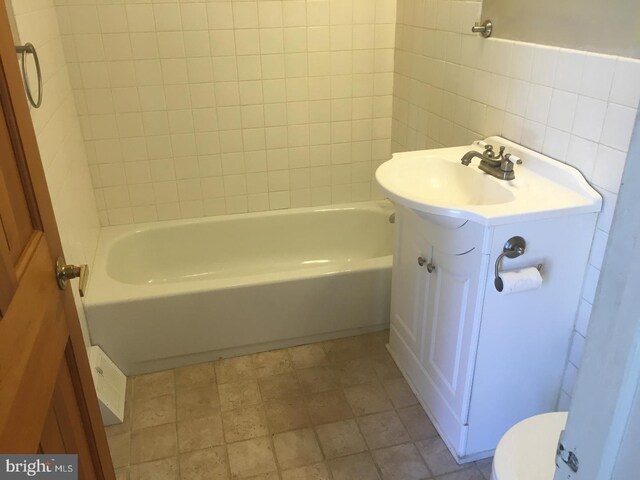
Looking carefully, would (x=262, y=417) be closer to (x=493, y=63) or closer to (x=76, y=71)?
(x=493, y=63)

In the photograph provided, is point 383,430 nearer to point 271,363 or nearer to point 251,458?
point 251,458

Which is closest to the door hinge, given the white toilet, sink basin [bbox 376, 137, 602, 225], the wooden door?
the white toilet

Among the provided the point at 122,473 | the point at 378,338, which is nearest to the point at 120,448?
the point at 122,473

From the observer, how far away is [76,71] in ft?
8.14

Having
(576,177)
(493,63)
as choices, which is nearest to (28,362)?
(576,177)

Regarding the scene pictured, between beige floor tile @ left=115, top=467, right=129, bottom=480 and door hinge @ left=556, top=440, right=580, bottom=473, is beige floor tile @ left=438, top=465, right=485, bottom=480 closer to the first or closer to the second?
beige floor tile @ left=115, top=467, right=129, bottom=480

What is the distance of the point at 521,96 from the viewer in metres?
1.82

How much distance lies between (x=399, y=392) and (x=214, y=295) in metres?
0.87

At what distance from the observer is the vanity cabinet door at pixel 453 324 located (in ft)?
5.32

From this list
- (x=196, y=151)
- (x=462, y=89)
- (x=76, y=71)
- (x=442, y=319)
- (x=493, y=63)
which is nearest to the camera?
(x=442, y=319)

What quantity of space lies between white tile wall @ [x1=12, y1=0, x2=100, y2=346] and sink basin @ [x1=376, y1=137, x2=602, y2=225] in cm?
118

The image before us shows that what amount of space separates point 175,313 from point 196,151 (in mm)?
926

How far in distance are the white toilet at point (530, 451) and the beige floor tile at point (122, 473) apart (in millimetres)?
1241

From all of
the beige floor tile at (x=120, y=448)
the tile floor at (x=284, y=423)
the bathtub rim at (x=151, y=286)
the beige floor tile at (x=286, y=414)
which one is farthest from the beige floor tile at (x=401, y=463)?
the beige floor tile at (x=120, y=448)
